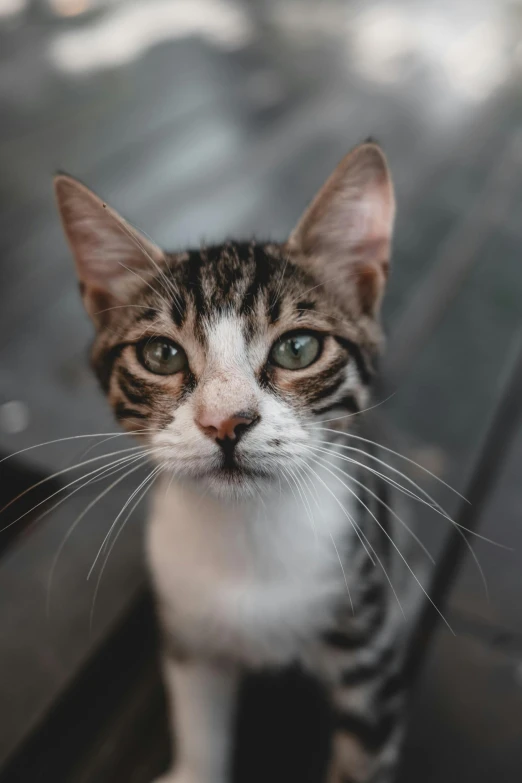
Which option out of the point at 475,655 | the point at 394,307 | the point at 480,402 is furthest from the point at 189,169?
the point at 475,655

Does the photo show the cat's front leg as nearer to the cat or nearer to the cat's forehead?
the cat

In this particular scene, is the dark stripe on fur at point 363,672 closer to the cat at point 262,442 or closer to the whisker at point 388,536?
the cat at point 262,442

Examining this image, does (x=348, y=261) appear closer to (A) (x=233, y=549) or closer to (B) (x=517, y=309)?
(A) (x=233, y=549)

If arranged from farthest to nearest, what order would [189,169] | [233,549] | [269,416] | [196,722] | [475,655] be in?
[189,169] < [475,655] < [196,722] < [233,549] < [269,416]

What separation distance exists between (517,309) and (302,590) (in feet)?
3.45

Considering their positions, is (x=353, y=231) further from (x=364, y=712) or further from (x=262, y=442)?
(x=364, y=712)

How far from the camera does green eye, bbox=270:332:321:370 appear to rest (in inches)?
27.3

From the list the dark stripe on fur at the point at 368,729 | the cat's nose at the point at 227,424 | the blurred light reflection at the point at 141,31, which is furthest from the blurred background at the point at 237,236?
the cat's nose at the point at 227,424

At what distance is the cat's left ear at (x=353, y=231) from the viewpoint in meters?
0.68

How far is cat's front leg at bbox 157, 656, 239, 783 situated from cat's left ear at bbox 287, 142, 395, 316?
0.50 metres

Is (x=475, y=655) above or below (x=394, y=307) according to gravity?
below

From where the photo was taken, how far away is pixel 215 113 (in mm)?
2508

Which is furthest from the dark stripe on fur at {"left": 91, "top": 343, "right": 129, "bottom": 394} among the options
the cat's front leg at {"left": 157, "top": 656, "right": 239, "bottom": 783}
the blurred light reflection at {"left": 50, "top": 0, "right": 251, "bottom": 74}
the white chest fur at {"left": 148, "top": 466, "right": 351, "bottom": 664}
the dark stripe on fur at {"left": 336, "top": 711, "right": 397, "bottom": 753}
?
the blurred light reflection at {"left": 50, "top": 0, "right": 251, "bottom": 74}

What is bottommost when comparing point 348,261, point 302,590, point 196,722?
point 196,722
